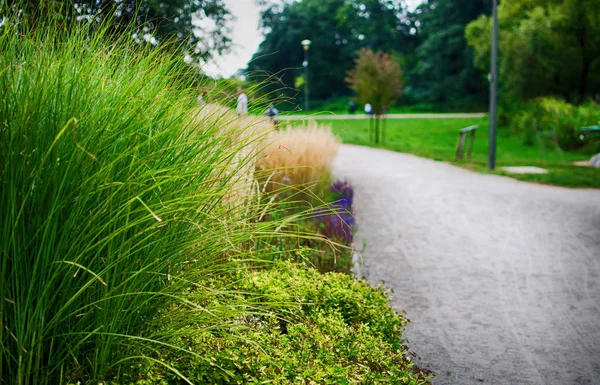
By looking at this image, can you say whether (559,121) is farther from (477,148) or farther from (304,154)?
(304,154)

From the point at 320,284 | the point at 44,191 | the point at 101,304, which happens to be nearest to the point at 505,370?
the point at 320,284

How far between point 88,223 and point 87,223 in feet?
0.18

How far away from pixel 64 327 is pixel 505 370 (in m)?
2.89

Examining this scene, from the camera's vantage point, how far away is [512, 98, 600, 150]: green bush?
19953mm

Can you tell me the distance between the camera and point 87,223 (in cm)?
195

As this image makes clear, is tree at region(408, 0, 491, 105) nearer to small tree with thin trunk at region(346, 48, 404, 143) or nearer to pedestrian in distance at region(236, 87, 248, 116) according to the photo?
small tree with thin trunk at region(346, 48, 404, 143)

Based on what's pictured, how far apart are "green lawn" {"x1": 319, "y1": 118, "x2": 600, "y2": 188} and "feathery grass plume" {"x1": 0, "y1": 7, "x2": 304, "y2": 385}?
6.51ft

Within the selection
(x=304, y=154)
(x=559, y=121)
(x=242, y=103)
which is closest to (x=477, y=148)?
(x=559, y=121)

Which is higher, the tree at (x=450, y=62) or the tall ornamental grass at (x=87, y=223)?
the tree at (x=450, y=62)

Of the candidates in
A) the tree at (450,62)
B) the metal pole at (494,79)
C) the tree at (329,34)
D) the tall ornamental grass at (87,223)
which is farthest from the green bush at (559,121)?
the tree at (329,34)

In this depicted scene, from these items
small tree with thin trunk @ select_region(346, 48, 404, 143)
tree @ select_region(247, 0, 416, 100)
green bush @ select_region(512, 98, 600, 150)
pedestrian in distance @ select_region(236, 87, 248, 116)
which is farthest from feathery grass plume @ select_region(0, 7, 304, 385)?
tree @ select_region(247, 0, 416, 100)

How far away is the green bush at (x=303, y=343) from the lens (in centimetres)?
243

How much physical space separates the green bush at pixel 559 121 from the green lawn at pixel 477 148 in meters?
0.49

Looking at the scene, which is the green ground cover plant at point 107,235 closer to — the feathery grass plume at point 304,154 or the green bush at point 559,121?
the feathery grass plume at point 304,154
